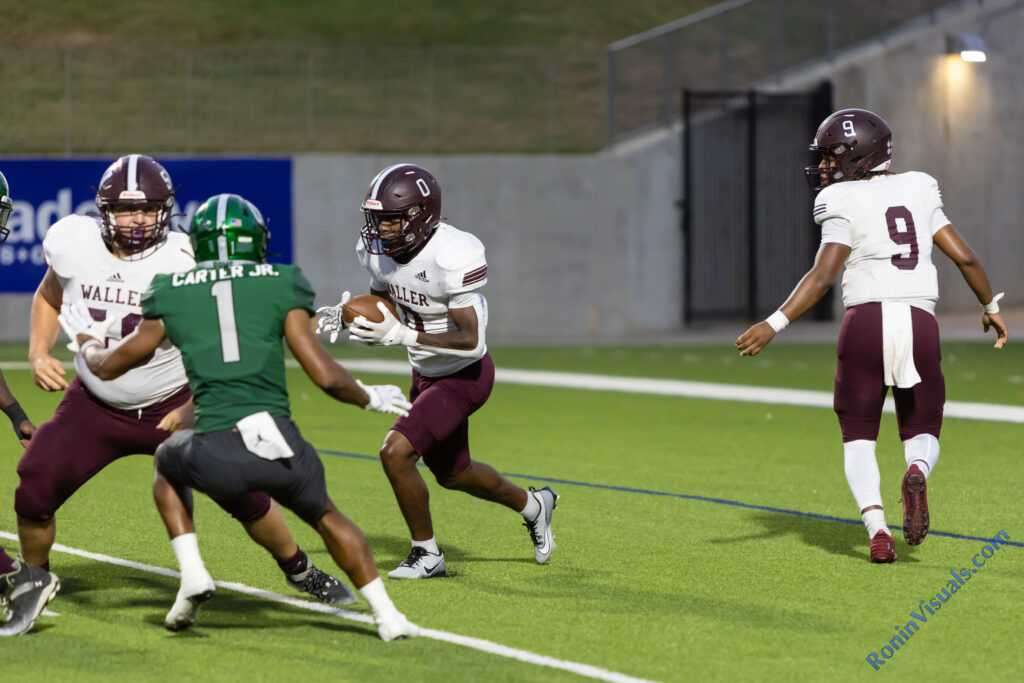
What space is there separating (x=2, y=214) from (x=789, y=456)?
5.87 meters

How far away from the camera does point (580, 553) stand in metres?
7.20

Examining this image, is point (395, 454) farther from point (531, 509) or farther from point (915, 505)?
point (915, 505)

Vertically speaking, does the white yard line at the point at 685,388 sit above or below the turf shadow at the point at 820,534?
above

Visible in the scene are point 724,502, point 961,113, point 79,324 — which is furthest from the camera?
point 961,113

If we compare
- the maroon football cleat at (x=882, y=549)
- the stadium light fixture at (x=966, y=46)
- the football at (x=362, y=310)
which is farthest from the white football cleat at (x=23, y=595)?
the stadium light fixture at (x=966, y=46)

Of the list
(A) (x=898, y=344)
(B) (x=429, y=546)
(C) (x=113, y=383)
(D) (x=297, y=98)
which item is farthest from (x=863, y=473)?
(D) (x=297, y=98)

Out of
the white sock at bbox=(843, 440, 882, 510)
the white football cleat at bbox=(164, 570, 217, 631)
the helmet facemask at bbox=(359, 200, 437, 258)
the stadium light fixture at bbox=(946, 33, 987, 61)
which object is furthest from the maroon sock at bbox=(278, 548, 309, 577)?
the stadium light fixture at bbox=(946, 33, 987, 61)

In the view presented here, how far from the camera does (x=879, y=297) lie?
6.88 meters

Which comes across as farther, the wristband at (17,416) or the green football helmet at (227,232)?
the wristband at (17,416)

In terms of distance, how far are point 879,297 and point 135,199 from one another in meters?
3.35

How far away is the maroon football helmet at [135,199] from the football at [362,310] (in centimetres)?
82

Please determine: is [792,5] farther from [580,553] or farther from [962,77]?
[580,553]

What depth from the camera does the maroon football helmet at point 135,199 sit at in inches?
235

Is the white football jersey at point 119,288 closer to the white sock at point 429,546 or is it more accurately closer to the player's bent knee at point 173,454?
the player's bent knee at point 173,454
